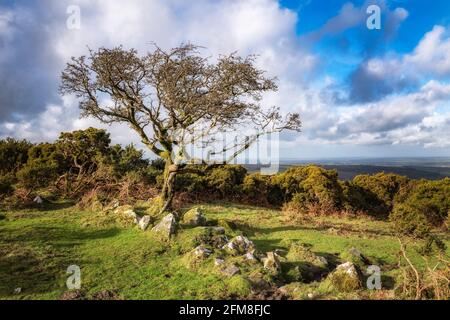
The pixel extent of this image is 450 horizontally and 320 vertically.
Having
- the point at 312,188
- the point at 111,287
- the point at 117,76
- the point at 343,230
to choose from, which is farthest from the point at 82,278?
the point at 312,188

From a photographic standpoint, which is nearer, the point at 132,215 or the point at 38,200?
the point at 132,215

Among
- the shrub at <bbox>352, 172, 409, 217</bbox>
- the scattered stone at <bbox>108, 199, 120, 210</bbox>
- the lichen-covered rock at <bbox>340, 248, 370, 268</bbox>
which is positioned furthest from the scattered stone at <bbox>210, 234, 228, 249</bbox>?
the shrub at <bbox>352, 172, 409, 217</bbox>

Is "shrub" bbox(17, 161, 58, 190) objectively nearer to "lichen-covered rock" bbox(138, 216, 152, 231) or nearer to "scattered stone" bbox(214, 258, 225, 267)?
"lichen-covered rock" bbox(138, 216, 152, 231)

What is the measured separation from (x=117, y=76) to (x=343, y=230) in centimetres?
1219

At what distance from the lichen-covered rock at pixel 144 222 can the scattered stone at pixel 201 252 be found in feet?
10.4

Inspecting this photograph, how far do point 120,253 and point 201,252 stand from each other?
2514mm

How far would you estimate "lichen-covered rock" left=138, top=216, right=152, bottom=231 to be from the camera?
13.0m

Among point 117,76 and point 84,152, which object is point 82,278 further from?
point 84,152

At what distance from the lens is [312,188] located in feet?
91.1

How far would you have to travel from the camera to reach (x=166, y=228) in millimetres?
12391

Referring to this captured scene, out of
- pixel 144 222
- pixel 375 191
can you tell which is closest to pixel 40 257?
pixel 144 222

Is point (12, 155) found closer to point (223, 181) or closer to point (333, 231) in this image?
point (223, 181)
